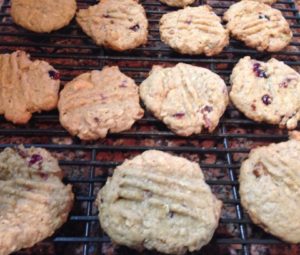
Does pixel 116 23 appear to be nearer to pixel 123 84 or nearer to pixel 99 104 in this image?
pixel 123 84

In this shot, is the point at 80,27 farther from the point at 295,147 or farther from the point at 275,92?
the point at 295,147

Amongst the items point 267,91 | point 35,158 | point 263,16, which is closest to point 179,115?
point 267,91

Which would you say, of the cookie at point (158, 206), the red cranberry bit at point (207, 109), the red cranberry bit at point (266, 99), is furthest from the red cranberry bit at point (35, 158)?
the red cranberry bit at point (266, 99)

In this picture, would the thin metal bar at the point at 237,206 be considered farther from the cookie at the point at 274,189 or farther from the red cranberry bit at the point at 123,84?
the red cranberry bit at the point at 123,84

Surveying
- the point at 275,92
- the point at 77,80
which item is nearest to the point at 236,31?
the point at 275,92

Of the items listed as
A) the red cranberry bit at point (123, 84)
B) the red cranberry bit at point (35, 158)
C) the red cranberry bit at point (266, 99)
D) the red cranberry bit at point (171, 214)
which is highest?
the red cranberry bit at point (266, 99)

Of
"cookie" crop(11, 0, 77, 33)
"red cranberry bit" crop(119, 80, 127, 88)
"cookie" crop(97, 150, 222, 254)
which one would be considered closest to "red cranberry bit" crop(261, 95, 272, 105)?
"cookie" crop(97, 150, 222, 254)

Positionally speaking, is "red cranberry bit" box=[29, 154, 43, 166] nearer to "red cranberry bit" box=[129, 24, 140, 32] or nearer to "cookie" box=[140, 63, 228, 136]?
"cookie" box=[140, 63, 228, 136]
